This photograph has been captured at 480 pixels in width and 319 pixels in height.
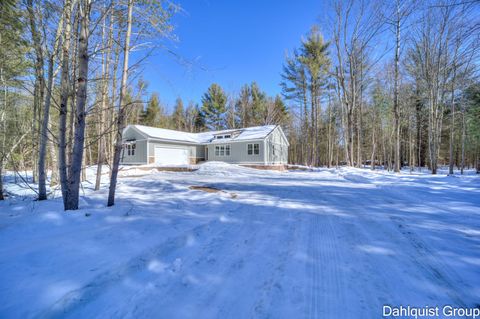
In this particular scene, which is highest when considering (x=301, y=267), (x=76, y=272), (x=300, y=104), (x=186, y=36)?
(x=300, y=104)

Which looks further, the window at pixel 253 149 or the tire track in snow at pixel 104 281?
the window at pixel 253 149

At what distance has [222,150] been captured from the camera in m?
20.9

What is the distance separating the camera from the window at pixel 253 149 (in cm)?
1876

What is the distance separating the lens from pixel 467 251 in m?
2.51

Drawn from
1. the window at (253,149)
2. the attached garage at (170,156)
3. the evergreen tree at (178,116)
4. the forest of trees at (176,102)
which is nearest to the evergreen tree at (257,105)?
the forest of trees at (176,102)

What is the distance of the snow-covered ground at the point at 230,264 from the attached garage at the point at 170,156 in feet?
52.7

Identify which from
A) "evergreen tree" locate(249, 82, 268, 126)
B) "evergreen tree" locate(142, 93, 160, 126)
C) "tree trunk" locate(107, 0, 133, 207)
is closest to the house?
"evergreen tree" locate(249, 82, 268, 126)

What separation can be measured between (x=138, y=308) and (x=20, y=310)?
2.35 feet

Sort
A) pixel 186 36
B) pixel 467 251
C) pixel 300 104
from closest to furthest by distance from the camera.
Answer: pixel 467 251 < pixel 186 36 < pixel 300 104

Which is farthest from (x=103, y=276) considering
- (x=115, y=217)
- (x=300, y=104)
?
(x=300, y=104)

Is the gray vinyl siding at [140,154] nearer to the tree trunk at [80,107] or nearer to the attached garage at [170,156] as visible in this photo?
the attached garage at [170,156]

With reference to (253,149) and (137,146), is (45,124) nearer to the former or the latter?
(253,149)

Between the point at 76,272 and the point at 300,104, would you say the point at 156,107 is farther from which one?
the point at 76,272

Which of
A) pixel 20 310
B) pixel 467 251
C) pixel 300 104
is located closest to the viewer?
pixel 20 310
